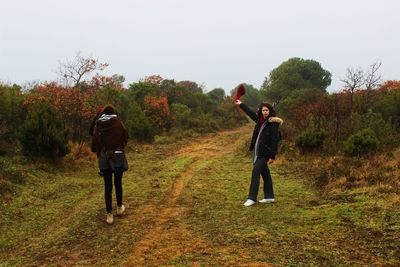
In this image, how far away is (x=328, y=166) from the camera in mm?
10484

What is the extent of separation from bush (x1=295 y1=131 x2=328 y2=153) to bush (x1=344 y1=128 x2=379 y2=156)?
1676mm

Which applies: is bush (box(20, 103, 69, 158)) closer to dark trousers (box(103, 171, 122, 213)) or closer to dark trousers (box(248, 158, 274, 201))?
dark trousers (box(103, 171, 122, 213))

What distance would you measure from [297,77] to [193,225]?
3350cm

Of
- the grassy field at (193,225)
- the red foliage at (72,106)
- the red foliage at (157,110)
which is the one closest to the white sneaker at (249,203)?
the grassy field at (193,225)

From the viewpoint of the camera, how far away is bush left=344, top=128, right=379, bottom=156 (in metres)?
11.1

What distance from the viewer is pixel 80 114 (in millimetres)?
14289

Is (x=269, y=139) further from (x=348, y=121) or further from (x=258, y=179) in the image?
(x=348, y=121)

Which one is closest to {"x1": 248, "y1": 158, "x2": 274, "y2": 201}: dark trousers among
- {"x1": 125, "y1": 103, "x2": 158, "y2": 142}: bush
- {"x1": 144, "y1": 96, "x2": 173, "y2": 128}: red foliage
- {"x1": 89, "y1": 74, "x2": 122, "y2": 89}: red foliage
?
{"x1": 125, "y1": 103, "x2": 158, "y2": 142}: bush

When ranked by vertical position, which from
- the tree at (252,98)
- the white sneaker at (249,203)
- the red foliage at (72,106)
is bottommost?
the white sneaker at (249,203)

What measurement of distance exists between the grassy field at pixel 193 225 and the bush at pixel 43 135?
70 centimetres

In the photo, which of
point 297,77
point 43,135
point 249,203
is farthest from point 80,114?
point 297,77

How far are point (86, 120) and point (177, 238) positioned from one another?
10.7 meters

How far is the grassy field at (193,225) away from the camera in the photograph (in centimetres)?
464

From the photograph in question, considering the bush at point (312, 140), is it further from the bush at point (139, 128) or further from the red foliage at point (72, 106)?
the bush at point (139, 128)
